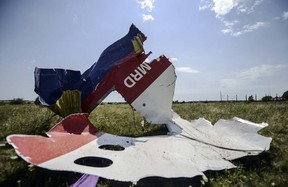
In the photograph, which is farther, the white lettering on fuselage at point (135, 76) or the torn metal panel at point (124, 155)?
the white lettering on fuselage at point (135, 76)

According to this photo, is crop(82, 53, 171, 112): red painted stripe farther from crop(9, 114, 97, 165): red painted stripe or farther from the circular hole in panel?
the circular hole in panel

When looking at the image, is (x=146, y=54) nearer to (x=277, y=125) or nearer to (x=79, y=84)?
(x=79, y=84)

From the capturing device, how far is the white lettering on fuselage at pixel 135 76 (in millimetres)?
7117

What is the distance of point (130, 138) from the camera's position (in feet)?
17.3

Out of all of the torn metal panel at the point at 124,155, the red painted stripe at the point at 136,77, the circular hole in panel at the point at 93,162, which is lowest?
the circular hole in panel at the point at 93,162

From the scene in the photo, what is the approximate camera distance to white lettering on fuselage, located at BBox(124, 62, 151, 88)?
7.12m

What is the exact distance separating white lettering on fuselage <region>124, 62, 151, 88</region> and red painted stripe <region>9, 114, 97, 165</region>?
1.84m

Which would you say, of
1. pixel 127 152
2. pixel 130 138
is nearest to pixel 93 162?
pixel 127 152

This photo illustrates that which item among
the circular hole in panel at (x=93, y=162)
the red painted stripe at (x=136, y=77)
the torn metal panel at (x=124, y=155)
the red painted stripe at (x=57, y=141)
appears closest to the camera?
the torn metal panel at (x=124, y=155)

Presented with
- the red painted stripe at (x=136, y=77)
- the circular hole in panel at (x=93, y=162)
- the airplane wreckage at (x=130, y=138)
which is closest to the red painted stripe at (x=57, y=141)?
the airplane wreckage at (x=130, y=138)

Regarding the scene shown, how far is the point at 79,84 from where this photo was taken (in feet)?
26.6

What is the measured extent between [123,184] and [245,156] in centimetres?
249

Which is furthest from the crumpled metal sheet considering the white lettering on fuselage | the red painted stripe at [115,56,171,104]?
the white lettering on fuselage

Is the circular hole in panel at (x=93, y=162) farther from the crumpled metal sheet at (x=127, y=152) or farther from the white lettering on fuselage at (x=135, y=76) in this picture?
the white lettering on fuselage at (x=135, y=76)
